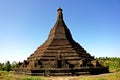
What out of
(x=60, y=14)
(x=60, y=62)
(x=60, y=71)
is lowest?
(x=60, y=71)

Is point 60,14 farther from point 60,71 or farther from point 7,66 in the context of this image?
point 7,66

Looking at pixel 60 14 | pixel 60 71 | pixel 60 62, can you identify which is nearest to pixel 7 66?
pixel 60 14

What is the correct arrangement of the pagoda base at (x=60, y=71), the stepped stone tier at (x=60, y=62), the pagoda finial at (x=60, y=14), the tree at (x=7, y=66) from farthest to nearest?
the tree at (x=7, y=66) → the pagoda finial at (x=60, y=14) → the stepped stone tier at (x=60, y=62) → the pagoda base at (x=60, y=71)

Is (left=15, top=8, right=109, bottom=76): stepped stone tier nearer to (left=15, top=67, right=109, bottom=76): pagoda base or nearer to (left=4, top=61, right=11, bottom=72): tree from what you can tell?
(left=15, top=67, right=109, bottom=76): pagoda base

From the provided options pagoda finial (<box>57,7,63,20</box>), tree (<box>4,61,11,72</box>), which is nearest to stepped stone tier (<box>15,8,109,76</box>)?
pagoda finial (<box>57,7,63,20</box>)

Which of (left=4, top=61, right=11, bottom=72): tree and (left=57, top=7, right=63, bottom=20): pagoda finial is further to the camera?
(left=4, top=61, right=11, bottom=72): tree

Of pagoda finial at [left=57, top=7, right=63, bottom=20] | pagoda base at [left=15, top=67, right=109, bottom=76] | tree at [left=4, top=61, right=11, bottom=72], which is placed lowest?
pagoda base at [left=15, top=67, right=109, bottom=76]

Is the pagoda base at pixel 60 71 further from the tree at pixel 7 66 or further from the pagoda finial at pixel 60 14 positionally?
the tree at pixel 7 66

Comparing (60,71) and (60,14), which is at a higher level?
(60,14)

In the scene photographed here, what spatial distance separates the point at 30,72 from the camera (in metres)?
37.7

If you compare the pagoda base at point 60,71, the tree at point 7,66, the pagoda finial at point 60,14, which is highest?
the pagoda finial at point 60,14

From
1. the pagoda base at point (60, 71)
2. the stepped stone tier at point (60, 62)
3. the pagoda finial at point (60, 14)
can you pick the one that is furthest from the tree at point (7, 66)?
the pagoda finial at point (60, 14)

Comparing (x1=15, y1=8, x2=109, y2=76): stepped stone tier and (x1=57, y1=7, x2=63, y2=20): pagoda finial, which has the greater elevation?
(x1=57, y1=7, x2=63, y2=20): pagoda finial

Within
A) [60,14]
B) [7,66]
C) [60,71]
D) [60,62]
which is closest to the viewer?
[60,71]
